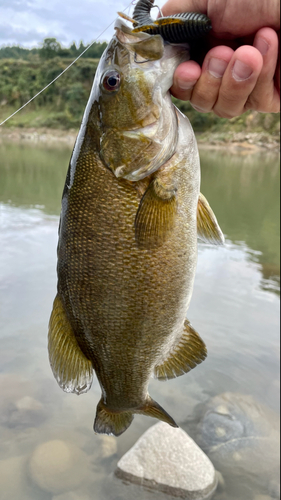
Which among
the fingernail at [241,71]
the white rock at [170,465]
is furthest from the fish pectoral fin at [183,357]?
the white rock at [170,465]

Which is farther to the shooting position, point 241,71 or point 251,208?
point 251,208

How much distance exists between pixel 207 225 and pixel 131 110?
1.63 ft

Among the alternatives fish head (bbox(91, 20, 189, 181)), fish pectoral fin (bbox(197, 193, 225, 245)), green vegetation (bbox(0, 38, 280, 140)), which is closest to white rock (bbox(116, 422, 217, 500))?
fish pectoral fin (bbox(197, 193, 225, 245))

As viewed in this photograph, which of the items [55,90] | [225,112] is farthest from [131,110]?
[55,90]

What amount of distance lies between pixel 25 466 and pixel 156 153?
156cm

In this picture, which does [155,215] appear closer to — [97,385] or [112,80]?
[112,80]

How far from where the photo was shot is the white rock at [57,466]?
1776mm

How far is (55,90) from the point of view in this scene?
391 inches

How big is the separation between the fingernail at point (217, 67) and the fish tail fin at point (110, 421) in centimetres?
136

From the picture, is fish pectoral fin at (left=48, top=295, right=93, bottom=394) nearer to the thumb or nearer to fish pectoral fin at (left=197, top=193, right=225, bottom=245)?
fish pectoral fin at (left=197, top=193, right=225, bottom=245)

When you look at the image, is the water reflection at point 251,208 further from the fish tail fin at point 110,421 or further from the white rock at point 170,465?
the fish tail fin at point 110,421

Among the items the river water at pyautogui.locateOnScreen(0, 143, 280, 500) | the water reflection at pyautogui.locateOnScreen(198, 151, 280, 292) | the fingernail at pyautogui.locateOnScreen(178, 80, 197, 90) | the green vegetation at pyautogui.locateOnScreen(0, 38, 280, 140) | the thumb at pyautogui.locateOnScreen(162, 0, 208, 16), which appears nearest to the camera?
the fingernail at pyautogui.locateOnScreen(178, 80, 197, 90)

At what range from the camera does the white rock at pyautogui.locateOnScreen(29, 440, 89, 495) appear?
178 cm

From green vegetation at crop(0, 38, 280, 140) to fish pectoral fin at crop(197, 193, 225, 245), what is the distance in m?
0.93
